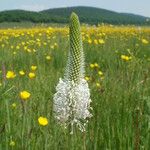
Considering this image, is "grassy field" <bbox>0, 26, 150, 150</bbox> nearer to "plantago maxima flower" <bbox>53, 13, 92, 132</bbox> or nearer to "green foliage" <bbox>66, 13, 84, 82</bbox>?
"plantago maxima flower" <bbox>53, 13, 92, 132</bbox>

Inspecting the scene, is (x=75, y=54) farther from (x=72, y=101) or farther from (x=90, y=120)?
(x=90, y=120)

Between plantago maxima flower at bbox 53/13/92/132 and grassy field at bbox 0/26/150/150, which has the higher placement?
plantago maxima flower at bbox 53/13/92/132

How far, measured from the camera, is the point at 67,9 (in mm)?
60750

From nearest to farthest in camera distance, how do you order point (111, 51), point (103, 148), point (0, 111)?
point (103, 148), point (0, 111), point (111, 51)

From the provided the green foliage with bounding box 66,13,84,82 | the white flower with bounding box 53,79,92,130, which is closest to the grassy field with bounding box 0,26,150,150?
the white flower with bounding box 53,79,92,130

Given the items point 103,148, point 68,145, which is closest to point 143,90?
point 103,148

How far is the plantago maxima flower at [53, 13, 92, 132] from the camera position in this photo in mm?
3398

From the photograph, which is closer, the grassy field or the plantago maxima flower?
the grassy field

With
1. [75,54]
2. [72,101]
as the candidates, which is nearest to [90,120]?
[72,101]

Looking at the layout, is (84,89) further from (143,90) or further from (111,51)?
(111,51)

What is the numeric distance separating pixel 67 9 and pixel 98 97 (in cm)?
5638

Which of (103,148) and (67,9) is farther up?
(103,148)

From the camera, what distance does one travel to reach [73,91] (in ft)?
11.4

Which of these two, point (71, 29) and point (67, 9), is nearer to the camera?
point (71, 29)
